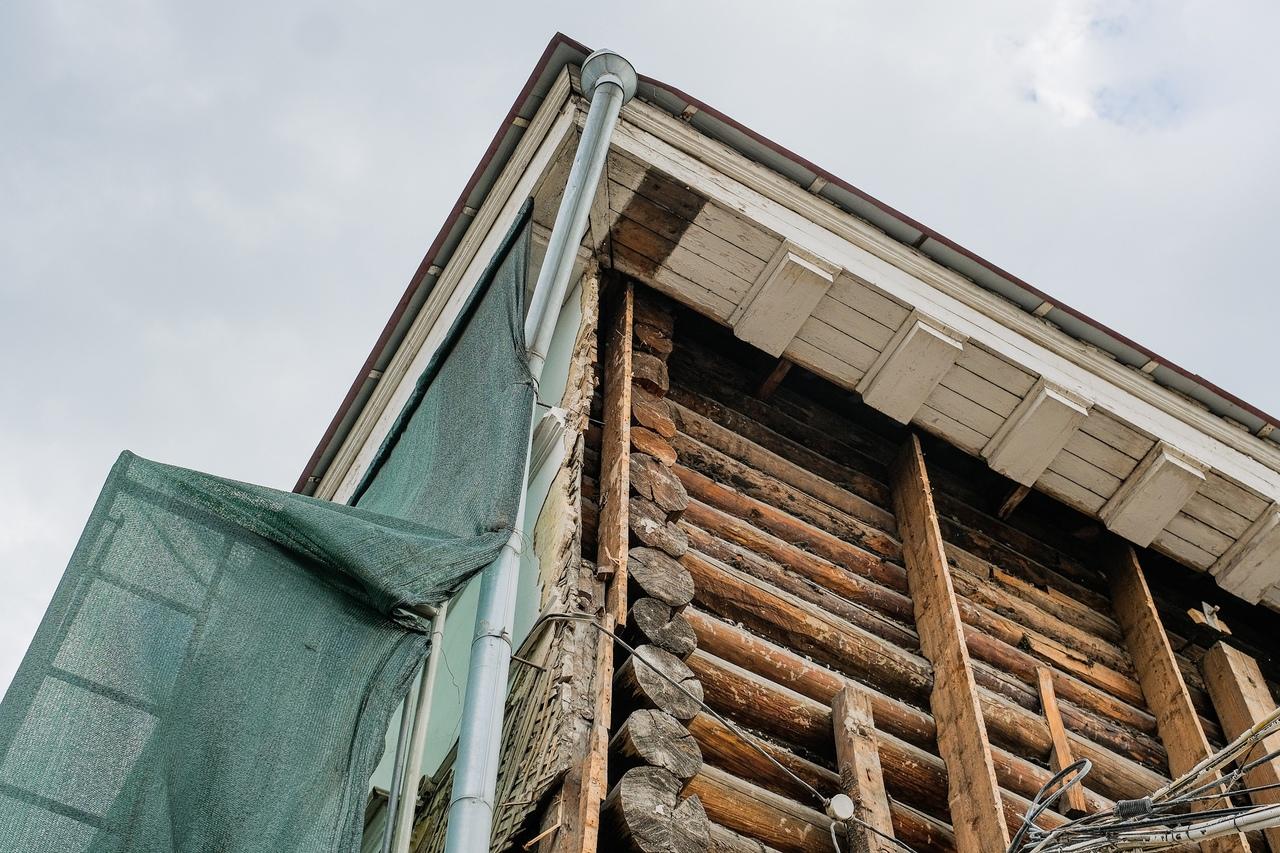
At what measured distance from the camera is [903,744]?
493 cm

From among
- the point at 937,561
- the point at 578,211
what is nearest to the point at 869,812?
the point at 937,561

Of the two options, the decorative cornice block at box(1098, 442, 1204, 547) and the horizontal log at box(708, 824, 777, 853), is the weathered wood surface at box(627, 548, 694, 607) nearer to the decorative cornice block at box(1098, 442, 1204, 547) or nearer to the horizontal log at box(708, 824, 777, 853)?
the horizontal log at box(708, 824, 777, 853)

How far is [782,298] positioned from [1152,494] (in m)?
2.08

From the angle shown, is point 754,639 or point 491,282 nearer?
point 754,639

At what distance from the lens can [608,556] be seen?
4.49 m

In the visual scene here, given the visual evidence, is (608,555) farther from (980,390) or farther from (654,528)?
(980,390)

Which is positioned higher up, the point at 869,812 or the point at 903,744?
the point at 903,744

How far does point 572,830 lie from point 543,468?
63.7 inches

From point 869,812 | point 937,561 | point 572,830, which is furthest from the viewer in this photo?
point 937,561

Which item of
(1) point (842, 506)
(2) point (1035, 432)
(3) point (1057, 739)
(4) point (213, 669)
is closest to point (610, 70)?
(1) point (842, 506)

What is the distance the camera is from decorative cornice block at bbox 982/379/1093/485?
615 cm

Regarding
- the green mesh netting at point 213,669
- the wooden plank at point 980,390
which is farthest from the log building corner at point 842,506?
the green mesh netting at point 213,669

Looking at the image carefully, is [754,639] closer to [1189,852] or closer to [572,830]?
[572,830]

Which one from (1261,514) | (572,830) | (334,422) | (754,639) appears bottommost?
(572,830)
